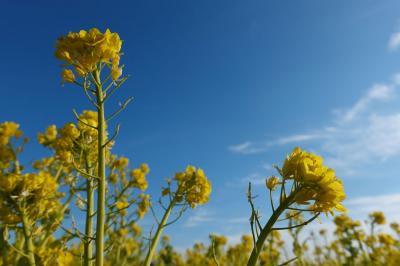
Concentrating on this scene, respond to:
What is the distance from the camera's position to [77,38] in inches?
95.2

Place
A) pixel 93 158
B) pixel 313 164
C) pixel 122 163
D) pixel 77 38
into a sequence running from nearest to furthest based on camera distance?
pixel 313 164 → pixel 77 38 → pixel 93 158 → pixel 122 163

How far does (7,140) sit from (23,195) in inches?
128

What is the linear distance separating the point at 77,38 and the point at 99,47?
0.17 meters

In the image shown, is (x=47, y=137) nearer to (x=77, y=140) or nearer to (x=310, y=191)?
(x=77, y=140)

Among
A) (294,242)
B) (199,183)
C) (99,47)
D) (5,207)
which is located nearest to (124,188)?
(199,183)

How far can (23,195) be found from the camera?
3461 millimetres

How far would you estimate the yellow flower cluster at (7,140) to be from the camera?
19.2 ft

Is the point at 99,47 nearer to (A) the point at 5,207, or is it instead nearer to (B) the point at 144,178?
(A) the point at 5,207

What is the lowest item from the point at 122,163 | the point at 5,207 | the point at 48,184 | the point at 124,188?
the point at 5,207

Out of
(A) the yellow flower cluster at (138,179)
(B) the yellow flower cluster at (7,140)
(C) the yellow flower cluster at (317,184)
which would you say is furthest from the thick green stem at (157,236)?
(B) the yellow flower cluster at (7,140)

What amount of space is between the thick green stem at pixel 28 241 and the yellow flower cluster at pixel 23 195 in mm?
142

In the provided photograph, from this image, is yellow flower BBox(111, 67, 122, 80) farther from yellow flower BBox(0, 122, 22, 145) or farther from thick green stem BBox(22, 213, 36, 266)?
yellow flower BBox(0, 122, 22, 145)

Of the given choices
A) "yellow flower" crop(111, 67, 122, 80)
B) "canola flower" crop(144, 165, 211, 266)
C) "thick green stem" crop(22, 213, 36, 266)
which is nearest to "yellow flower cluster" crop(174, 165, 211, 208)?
"canola flower" crop(144, 165, 211, 266)

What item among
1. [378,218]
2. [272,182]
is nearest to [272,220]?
[272,182]
